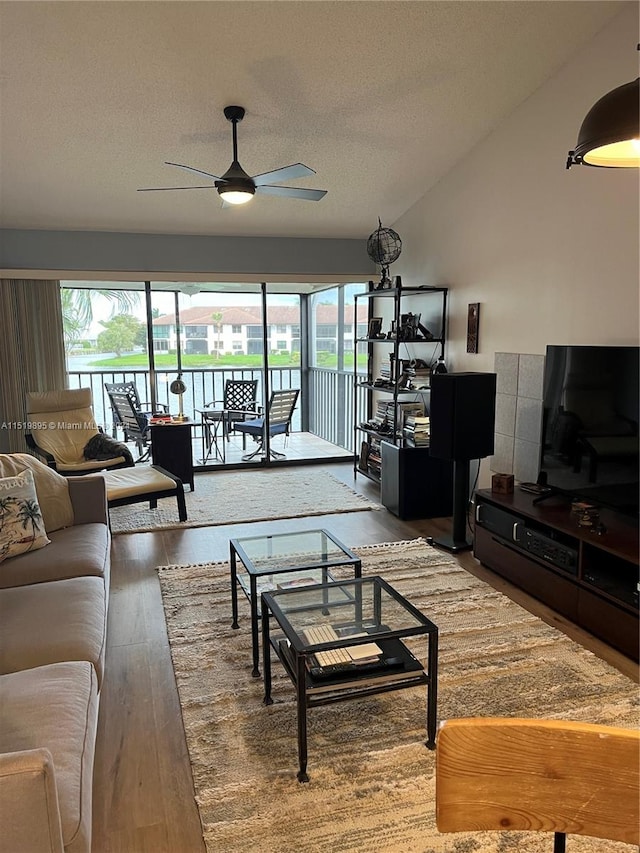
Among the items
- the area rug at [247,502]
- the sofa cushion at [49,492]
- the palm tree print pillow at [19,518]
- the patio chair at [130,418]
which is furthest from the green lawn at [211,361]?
the palm tree print pillow at [19,518]

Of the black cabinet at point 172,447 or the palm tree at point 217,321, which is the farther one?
the palm tree at point 217,321

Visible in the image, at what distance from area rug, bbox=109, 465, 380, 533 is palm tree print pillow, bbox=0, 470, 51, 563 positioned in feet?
5.09

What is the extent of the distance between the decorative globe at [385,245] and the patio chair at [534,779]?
4.79 m

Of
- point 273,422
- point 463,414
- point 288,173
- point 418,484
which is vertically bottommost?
point 418,484

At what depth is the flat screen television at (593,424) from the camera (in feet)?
8.88

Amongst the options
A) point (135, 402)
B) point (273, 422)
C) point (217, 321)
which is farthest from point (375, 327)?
point (135, 402)

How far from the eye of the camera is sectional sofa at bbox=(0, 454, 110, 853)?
1.14 m

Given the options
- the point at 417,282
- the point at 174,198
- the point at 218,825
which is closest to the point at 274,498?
the point at 417,282

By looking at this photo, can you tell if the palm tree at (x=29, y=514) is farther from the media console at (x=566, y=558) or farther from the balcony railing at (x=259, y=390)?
the balcony railing at (x=259, y=390)

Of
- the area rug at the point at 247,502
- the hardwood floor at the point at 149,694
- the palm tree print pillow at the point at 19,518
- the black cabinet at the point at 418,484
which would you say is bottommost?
the hardwood floor at the point at 149,694

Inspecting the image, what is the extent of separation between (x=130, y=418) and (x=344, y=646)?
4376 mm

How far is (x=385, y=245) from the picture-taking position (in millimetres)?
5273

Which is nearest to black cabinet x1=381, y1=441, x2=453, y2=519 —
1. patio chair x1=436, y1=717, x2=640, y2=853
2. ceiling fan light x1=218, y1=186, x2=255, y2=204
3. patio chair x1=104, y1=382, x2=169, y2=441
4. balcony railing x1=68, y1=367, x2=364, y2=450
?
balcony railing x1=68, y1=367, x2=364, y2=450

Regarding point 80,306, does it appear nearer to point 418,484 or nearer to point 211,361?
point 211,361
